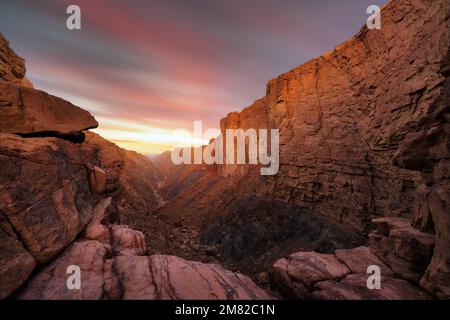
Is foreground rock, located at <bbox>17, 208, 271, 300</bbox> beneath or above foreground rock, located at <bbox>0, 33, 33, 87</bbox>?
beneath

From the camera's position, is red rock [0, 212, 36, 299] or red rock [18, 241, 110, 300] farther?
red rock [18, 241, 110, 300]

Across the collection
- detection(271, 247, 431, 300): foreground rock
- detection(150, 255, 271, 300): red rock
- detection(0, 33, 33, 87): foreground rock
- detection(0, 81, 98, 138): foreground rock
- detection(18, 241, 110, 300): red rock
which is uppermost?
detection(0, 33, 33, 87): foreground rock

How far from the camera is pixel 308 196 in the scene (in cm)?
2300

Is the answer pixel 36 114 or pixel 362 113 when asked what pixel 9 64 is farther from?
pixel 362 113

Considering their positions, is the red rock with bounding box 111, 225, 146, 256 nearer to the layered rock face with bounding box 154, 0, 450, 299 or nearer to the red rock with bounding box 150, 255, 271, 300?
the red rock with bounding box 150, 255, 271, 300

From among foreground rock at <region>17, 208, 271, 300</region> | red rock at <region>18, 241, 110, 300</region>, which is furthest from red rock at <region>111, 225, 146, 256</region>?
red rock at <region>18, 241, 110, 300</region>

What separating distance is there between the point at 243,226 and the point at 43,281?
Answer: 870 inches

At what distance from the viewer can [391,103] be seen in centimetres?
1446

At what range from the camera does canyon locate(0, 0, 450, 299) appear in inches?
274

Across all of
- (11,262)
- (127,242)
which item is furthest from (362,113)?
(11,262)

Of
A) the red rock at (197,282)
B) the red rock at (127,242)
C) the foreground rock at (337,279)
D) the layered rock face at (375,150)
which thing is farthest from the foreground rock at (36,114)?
the layered rock face at (375,150)

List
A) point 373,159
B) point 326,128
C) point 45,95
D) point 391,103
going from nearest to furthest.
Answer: point 45,95
point 391,103
point 373,159
point 326,128
